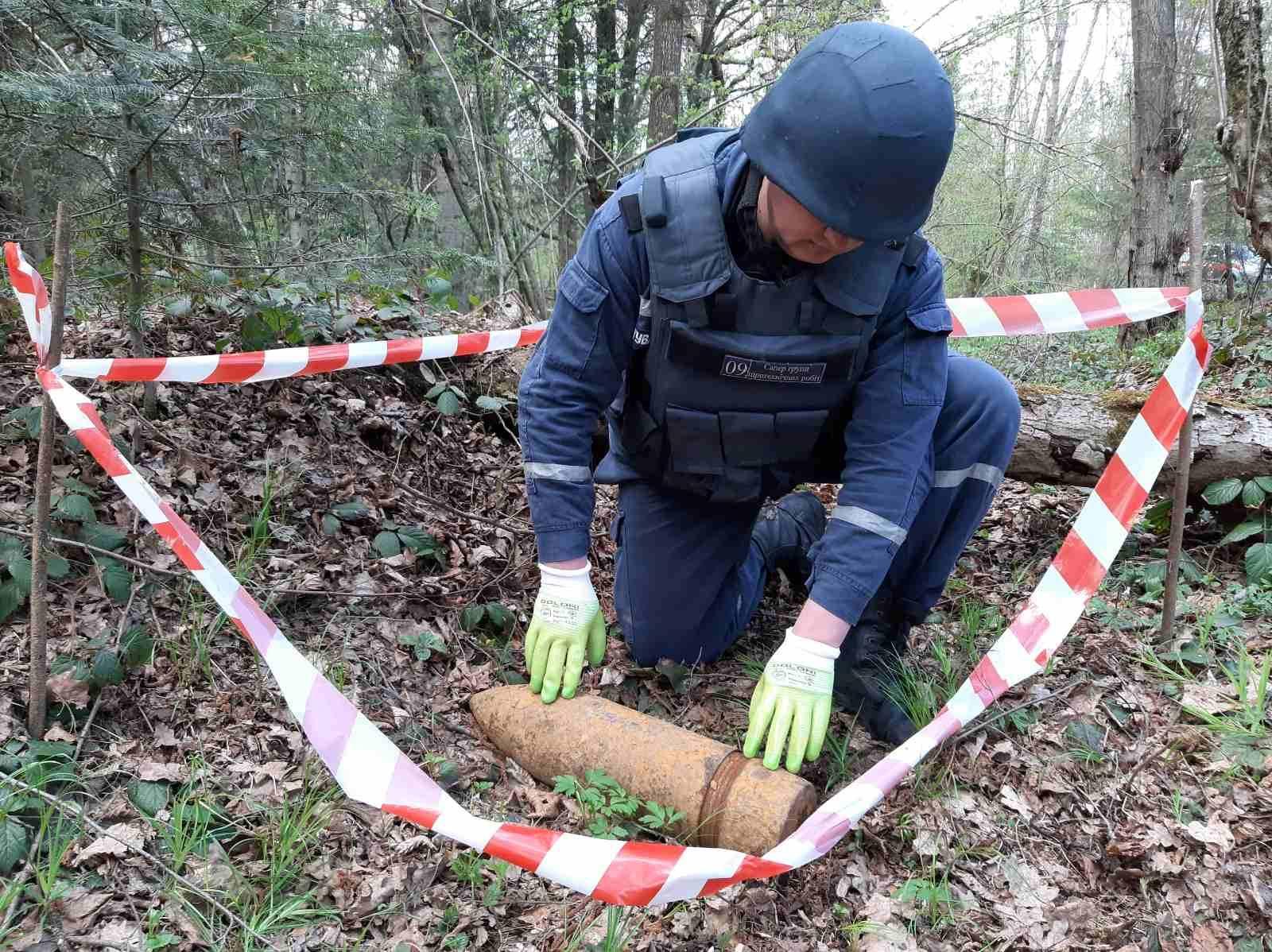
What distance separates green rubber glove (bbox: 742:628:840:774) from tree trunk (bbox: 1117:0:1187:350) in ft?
24.3

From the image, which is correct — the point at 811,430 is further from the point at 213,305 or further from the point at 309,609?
the point at 213,305

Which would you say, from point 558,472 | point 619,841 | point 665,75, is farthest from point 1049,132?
point 619,841

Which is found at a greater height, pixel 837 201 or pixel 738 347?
pixel 837 201

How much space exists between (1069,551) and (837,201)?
56.0 inches

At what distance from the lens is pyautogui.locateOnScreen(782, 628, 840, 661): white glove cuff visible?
2.17 meters

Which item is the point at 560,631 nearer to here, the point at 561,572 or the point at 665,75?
the point at 561,572

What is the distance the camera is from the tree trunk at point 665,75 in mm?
8086

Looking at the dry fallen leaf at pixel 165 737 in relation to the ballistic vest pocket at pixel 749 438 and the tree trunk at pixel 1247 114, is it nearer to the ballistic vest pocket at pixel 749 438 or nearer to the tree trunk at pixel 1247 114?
the ballistic vest pocket at pixel 749 438

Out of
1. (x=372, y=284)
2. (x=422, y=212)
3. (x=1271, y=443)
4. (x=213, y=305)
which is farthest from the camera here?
(x=422, y=212)

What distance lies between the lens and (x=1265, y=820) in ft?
6.51

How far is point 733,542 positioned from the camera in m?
2.84

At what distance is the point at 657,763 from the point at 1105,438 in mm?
2382

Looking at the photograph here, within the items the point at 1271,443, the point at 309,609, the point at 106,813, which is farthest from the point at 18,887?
the point at 1271,443

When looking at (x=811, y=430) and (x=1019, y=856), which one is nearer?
(x=1019, y=856)
